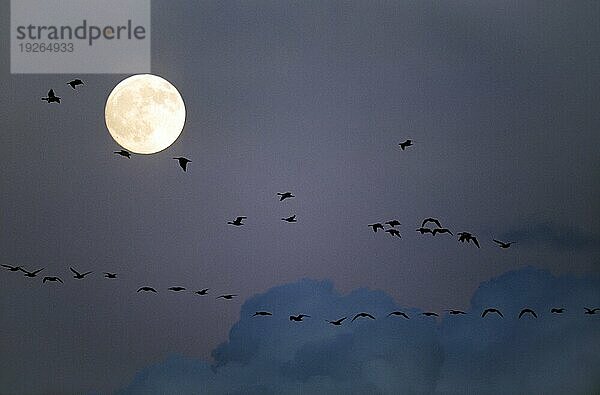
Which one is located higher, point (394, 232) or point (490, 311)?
point (394, 232)

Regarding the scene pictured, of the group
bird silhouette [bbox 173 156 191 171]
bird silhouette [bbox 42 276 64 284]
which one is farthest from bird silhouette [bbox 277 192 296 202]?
bird silhouette [bbox 42 276 64 284]

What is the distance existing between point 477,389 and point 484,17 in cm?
161

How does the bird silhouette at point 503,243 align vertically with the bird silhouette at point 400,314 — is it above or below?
above

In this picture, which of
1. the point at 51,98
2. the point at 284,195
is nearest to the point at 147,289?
the point at 284,195

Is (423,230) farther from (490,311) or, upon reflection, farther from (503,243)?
(490,311)

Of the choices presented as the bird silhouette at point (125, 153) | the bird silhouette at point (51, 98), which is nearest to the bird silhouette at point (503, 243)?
the bird silhouette at point (125, 153)

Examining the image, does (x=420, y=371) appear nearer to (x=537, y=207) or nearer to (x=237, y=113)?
(x=537, y=207)

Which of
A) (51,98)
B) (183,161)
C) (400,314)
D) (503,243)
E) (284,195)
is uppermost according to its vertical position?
(51,98)

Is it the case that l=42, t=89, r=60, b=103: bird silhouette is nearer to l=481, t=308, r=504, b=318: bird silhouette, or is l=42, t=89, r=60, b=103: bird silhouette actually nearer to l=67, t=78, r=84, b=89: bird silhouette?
l=67, t=78, r=84, b=89: bird silhouette

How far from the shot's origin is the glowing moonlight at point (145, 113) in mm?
2844

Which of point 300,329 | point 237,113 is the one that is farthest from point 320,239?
point 237,113

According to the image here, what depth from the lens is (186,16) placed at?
3023mm

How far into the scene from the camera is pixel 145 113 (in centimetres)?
283

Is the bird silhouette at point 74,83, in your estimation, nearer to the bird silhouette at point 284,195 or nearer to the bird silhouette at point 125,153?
the bird silhouette at point 125,153
